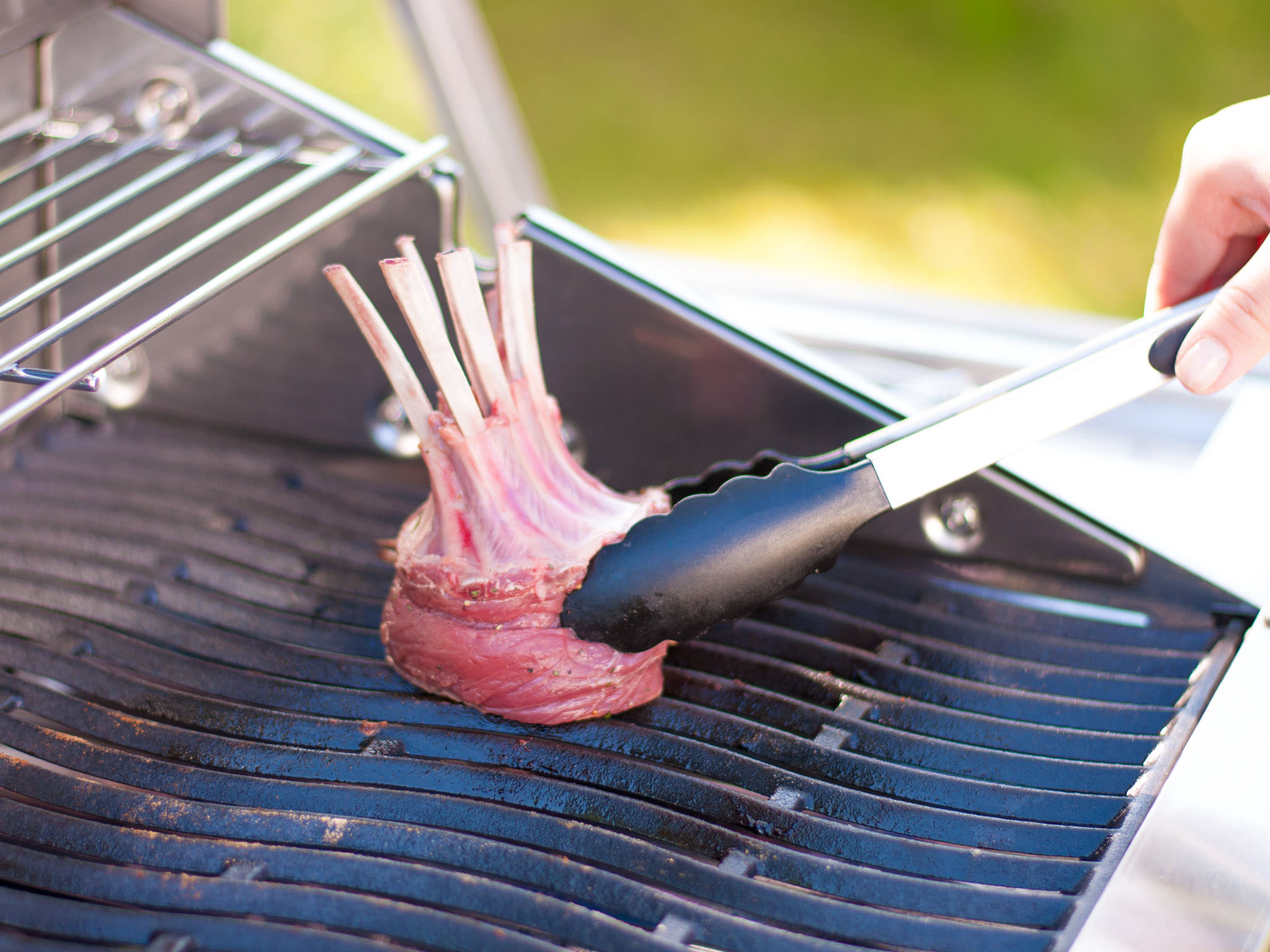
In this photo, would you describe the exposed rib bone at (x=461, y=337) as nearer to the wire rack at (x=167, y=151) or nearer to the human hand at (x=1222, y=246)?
the wire rack at (x=167, y=151)

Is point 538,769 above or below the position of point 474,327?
below

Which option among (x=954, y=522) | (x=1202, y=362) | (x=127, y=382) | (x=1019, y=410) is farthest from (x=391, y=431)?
(x=1202, y=362)

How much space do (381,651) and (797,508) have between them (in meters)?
0.50

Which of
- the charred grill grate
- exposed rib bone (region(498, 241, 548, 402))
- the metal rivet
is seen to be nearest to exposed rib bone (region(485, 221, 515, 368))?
exposed rib bone (region(498, 241, 548, 402))

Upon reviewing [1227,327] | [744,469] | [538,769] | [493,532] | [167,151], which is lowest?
[538,769]

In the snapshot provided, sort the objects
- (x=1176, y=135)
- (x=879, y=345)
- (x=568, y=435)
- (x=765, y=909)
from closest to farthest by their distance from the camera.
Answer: (x=765, y=909)
(x=568, y=435)
(x=879, y=345)
(x=1176, y=135)

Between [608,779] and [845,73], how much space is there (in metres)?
4.83

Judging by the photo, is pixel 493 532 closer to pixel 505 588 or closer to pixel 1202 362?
pixel 505 588

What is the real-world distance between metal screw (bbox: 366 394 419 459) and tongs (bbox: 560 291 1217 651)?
587mm

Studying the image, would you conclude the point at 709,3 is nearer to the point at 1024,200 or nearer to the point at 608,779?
the point at 1024,200

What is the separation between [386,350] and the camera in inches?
41.0

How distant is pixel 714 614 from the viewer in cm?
100

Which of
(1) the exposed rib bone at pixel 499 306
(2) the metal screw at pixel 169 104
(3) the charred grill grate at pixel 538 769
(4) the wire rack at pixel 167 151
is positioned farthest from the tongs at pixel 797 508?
(2) the metal screw at pixel 169 104

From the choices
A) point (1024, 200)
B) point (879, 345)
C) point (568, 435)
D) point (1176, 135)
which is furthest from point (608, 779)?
point (1176, 135)
